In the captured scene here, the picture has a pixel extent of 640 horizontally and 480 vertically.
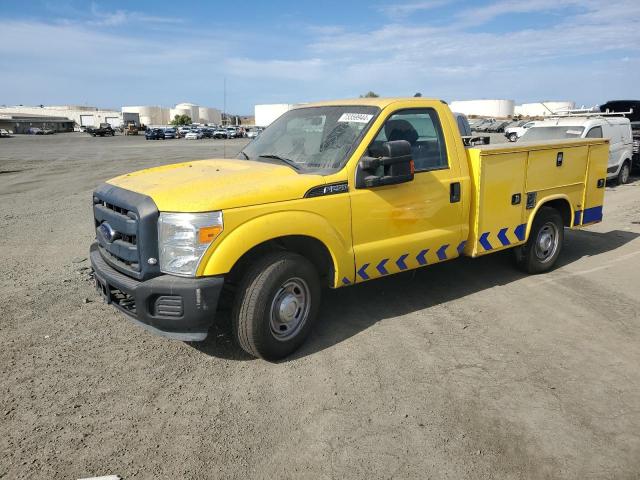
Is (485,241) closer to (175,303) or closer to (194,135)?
(175,303)

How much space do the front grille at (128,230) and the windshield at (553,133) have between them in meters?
10.3

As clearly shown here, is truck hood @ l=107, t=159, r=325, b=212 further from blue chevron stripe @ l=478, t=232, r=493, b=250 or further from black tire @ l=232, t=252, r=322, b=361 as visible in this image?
blue chevron stripe @ l=478, t=232, r=493, b=250

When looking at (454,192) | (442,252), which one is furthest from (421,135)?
(442,252)

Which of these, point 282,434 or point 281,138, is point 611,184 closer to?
point 281,138

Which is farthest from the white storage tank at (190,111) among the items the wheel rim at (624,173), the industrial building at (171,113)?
the wheel rim at (624,173)

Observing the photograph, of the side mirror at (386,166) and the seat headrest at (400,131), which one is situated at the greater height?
the seat headrest at (400,131)

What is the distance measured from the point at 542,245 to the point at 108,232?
4835 millimetres

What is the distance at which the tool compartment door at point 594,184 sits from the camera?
657 cm

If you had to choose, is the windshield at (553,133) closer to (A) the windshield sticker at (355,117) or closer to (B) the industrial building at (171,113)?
(A) the windshield sticker at (355,117)

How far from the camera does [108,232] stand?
420 cm

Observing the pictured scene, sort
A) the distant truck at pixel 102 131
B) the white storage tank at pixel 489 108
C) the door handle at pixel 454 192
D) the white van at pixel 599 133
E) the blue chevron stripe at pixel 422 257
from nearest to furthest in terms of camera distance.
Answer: the blue chevron stripe at pixel 422 257 < the door handle at pixel 454 192 < the white van at pixel 599 133 < the distant truck at pixel 102 131 < the white storage tank at pixel 489 108

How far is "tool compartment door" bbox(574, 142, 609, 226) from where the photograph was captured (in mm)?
6570

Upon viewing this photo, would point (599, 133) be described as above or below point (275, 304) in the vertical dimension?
above

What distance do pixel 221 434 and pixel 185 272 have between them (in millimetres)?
1113
